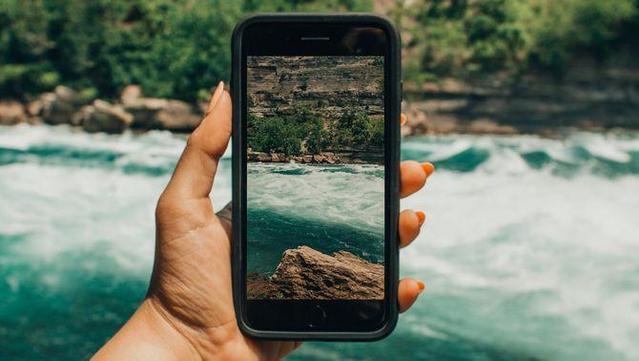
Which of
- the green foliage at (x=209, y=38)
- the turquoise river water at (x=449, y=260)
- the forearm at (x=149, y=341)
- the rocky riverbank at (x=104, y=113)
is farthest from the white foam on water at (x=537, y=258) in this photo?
the green foliage at (x=209, y=38)

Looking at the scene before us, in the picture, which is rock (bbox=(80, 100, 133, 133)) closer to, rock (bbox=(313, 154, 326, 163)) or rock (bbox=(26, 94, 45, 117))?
rock (bbox=(26, 94, 45, 117))

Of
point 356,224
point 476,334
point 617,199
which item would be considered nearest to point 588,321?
point 476,334

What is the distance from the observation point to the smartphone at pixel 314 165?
0.96 m

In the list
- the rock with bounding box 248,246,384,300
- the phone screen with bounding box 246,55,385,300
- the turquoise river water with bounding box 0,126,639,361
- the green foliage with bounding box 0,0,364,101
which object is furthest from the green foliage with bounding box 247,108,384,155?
the green foliage with bounding box 0,0,364,101

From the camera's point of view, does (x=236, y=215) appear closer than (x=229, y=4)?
Yes

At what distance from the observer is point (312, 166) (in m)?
1.00

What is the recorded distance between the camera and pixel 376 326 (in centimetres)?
97

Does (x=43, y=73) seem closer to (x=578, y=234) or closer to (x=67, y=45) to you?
(x=67, y=45)

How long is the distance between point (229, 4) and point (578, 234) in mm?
8458

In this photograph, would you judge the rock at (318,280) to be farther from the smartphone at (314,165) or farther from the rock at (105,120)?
the rock at (105,120)

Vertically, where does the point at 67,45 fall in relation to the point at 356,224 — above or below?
below

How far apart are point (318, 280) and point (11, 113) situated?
38.0ft

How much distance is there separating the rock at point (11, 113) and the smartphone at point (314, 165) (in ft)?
37.0

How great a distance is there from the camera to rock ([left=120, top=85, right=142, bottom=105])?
11.9 m
